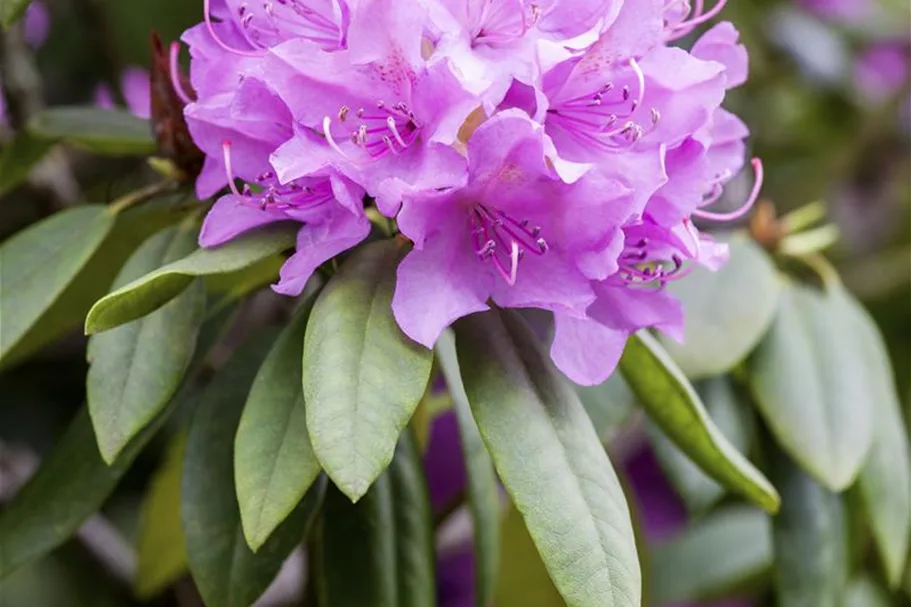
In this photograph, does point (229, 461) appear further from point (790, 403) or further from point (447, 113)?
point (790, 403)

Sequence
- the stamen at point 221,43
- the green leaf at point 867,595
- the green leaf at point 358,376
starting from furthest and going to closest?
the green leaf at point 867,595
the stamen at point 221,43
the green leaf at point 358,376

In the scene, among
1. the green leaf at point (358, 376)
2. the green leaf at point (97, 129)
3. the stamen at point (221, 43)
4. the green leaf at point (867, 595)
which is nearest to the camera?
the green leaf at point (358, 376)

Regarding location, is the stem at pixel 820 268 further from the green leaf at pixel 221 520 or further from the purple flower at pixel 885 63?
the purple flower at pixel 885 63

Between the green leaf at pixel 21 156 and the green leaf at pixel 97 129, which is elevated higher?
the green leaf at pixel 97 129

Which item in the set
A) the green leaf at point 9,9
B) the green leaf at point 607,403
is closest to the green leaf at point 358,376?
the green leaf at point 9,9

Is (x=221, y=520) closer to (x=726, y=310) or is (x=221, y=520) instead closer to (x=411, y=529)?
(x=411, y=529)

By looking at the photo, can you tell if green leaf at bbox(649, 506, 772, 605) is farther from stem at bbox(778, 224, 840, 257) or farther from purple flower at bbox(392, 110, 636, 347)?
purple flower at bbox(392, 110, 636, 347)

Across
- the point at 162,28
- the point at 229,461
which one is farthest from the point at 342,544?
the point at 162,28
